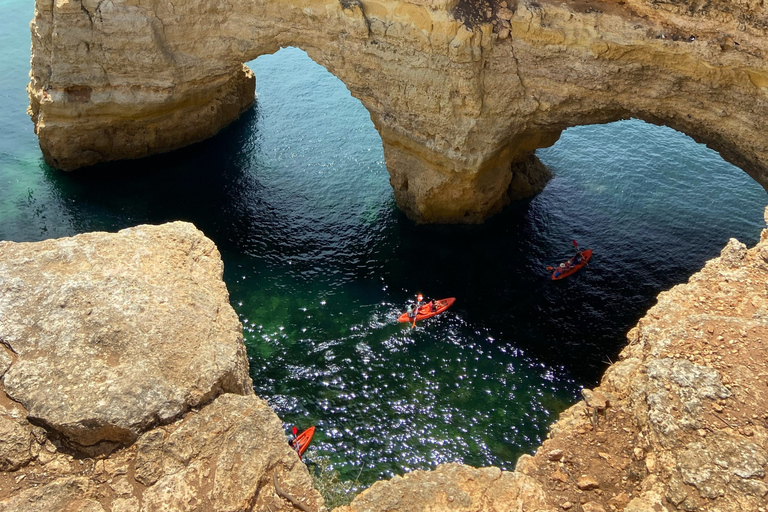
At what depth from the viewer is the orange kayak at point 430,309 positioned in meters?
22.9

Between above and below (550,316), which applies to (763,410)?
above

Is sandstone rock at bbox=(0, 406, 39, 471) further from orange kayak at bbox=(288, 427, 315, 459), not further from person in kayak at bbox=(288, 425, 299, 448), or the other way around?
person in kayak at bbox=(288, 425, 299, 448)

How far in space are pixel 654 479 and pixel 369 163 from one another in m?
23.1

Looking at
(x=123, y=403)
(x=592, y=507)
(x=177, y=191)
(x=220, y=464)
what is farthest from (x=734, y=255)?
(x=177, y=191)

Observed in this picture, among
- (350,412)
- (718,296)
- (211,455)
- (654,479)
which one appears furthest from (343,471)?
(718,296)

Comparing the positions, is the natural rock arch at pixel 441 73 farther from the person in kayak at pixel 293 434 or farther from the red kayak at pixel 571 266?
the person in kayak at pixel 293 434

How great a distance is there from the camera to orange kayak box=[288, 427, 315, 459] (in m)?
18.7

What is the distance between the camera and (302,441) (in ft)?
61.9

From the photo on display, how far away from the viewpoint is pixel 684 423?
11.1 meters

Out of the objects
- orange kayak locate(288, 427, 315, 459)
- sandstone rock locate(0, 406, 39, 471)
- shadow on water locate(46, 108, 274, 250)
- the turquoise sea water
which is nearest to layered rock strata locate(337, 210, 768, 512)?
sandstone rock locate(0, 406, 39, 471)

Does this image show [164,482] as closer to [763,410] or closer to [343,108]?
[763,410]

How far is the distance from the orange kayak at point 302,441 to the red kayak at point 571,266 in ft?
37.2

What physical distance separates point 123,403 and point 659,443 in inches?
369

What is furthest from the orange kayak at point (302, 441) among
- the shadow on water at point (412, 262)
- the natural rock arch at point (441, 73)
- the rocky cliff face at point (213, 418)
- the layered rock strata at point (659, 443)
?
the natural rock arch at point (441, 73)
